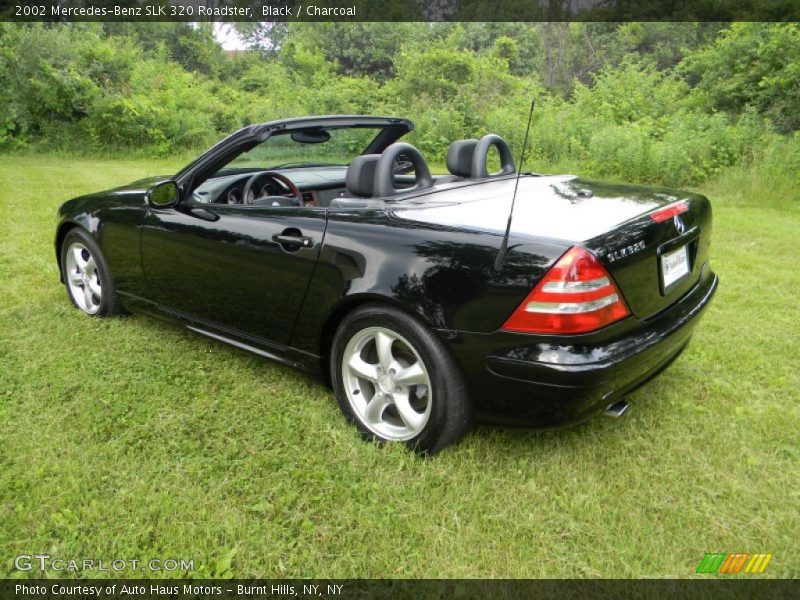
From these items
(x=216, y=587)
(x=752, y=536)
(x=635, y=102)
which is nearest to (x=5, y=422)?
(x=216, y=587)

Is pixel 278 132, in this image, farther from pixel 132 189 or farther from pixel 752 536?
pixel 752 536

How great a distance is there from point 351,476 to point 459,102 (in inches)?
536

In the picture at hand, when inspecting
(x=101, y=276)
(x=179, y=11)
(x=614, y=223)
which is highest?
(x=179, y=11)

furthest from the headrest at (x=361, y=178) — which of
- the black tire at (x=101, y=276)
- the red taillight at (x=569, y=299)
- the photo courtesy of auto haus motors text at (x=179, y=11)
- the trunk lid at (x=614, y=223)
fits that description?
the photo courtesy of auto haus motors text at (x=179, y=11)

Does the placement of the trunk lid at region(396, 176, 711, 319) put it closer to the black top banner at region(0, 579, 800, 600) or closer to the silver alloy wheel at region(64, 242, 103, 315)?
the black top banner at region(0, 579, 800, 600)

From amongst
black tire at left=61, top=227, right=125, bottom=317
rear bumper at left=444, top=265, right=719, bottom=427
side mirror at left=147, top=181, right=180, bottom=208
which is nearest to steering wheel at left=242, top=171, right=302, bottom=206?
side mirror at left=147, top=181, right=180, bottom=208

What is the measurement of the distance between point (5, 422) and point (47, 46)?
15869mm

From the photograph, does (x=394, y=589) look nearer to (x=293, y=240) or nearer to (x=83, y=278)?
(x=293, y=240)

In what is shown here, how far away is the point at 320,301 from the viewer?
265 centimetres

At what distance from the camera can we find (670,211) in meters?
2.55

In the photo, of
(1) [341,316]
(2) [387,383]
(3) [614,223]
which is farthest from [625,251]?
(1) [341,316]

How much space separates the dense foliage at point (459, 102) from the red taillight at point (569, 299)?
8.35m

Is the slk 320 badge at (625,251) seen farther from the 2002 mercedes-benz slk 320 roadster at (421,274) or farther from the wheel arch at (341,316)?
the wheel arch at (341,316)

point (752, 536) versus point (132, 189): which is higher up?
point (132, 189)
